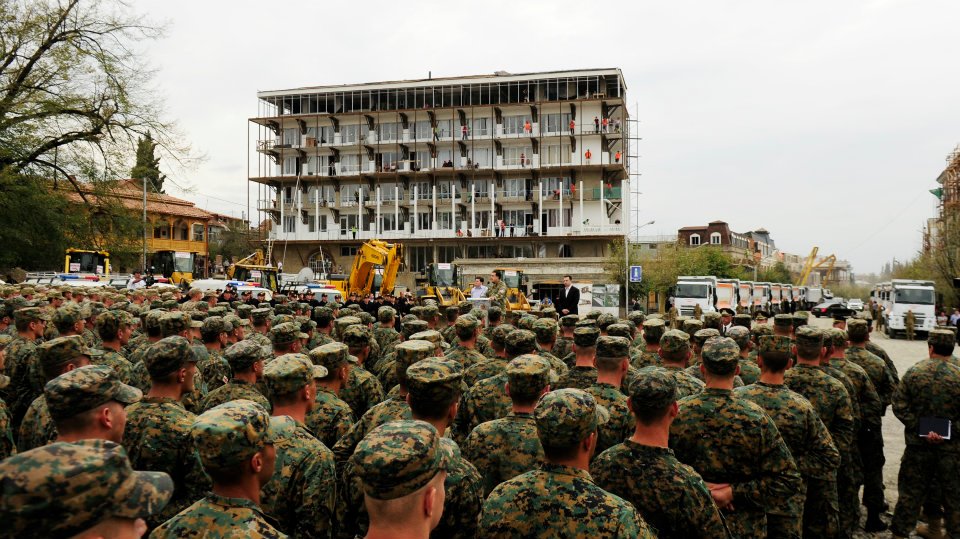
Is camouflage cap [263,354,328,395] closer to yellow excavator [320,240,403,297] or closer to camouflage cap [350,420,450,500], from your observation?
camouflage cap [350,420,450,500]

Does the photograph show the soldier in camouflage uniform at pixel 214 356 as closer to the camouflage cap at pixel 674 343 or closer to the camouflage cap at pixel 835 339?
the camouflage cap at pixel 674 343

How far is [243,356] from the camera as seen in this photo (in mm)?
4551

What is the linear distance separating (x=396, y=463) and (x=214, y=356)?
4.97m

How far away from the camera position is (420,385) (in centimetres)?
314

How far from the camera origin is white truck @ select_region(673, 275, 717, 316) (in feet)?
96.9

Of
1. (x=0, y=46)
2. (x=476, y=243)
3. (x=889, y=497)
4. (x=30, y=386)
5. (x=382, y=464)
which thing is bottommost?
(x=889, y=497)

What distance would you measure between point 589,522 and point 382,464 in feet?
3.17

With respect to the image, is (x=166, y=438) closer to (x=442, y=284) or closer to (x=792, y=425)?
(x=792, y=425)

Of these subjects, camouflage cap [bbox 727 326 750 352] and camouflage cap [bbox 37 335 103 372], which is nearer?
camouflage cap [bbox 37 335 103 372]

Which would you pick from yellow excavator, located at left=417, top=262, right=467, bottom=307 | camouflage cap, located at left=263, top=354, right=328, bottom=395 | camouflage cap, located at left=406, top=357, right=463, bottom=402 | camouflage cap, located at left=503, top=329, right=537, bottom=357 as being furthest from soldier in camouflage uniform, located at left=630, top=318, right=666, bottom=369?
yellow excavator, located at left=417, top=262, right=467, bottom=307

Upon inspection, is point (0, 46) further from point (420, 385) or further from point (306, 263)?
point (306, 263)

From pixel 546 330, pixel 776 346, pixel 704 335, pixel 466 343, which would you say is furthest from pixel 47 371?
pixel 704 335

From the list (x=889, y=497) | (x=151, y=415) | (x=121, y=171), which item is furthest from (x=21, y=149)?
(x=889, y=497)

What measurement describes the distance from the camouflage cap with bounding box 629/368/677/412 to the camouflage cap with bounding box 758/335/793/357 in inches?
66.1
